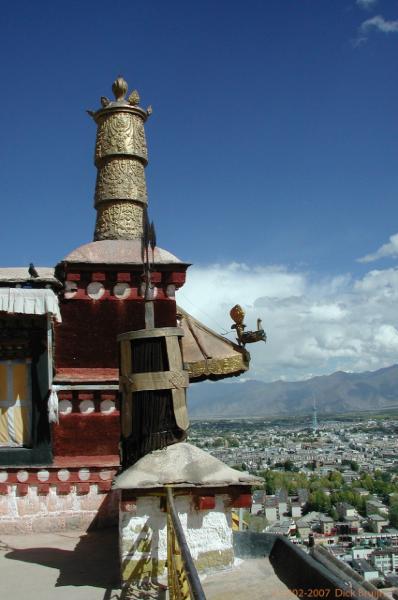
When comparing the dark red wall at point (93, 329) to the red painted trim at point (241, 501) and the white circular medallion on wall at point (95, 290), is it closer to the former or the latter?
the white circular medallion on wall at point (95, 290)

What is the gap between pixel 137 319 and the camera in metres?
10.3

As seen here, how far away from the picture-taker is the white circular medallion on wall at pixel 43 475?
9.69 m

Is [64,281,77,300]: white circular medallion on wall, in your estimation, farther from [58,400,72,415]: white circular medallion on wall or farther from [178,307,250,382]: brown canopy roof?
[178,307,250,382]: brown canopy roof

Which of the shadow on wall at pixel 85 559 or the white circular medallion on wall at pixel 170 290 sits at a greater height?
the white circular medallion on wall at pixel 170 290

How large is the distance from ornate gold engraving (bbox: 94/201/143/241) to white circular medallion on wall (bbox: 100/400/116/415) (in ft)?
14.3

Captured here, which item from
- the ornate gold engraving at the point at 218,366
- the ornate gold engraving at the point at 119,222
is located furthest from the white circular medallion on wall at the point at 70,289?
the ornate gold engraving at the point at 119,222

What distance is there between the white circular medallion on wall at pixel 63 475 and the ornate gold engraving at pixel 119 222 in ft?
17.6

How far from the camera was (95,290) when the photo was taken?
10.3m

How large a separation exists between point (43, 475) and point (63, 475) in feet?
1.00

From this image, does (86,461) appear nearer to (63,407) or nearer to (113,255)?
(63,407)

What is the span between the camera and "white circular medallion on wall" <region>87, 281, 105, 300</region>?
10.3 metres

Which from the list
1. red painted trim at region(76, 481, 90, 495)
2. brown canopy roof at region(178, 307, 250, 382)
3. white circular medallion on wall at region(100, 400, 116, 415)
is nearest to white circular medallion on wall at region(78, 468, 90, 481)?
red painted trim at region(76, 481, 90, 495)

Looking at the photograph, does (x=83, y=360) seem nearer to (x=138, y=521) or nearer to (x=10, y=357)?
(x=10, y=357)

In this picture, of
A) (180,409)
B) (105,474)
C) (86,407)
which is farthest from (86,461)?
(180,409)
